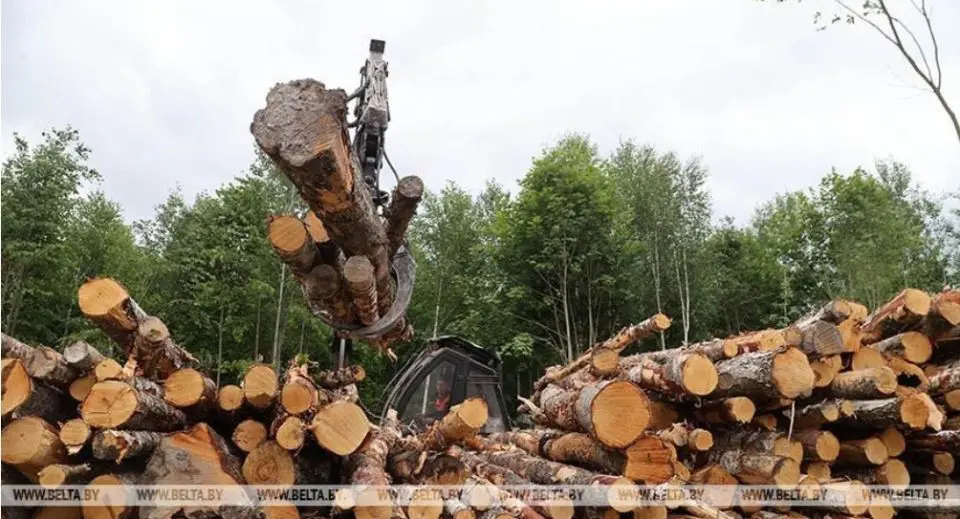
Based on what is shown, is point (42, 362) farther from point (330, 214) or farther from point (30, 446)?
point (330, 214)

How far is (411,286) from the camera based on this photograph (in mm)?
3879

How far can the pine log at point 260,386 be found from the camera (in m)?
3.15

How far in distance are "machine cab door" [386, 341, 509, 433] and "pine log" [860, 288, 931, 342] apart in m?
4.38

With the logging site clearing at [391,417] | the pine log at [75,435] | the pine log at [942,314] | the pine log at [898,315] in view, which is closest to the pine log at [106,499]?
the logging site clearing at [391,417]

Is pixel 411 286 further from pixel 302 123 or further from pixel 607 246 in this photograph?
pixel 607 246

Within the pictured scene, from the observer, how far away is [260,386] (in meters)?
3.15

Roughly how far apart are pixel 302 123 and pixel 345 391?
2686 millimetres

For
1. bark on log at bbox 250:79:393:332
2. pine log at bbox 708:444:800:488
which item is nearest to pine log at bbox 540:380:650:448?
pine log at bbox 708:444:800:488

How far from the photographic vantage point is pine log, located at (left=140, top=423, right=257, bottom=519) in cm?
279

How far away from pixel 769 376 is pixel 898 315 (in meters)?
1.44

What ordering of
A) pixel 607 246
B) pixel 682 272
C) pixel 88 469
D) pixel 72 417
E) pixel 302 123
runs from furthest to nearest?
1. pixel 682 272
2. pixel 607 246
3. pixel 72 417
4. pixel 88 469
5. pixel 302 123

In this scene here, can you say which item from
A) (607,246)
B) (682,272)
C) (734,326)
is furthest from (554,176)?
(734,326)

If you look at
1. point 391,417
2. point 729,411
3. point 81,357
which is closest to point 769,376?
point 729,411

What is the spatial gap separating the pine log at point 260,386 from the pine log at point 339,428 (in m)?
0.26
